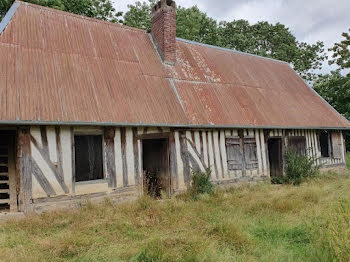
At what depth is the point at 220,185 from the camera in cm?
968

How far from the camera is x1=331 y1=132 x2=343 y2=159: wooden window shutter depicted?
552 inches

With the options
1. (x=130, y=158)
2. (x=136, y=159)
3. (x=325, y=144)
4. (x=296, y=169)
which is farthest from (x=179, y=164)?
(x=325, y=144)

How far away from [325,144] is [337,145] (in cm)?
55

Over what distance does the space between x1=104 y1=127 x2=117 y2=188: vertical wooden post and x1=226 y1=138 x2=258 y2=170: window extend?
159 inches

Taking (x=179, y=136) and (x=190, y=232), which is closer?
(x=190, y=232)

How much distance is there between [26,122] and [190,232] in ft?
13.5

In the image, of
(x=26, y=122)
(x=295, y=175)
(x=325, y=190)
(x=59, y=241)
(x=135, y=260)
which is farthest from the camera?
(x=295, y=175)

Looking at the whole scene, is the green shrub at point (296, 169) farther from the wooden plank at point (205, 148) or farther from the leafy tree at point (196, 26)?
the leafy tree at point (196, 26)

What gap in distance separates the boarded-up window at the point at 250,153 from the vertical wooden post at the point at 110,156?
488 cm

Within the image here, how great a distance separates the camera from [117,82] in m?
8.80

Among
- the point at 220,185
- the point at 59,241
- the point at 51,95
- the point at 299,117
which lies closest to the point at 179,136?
the point at 220,185

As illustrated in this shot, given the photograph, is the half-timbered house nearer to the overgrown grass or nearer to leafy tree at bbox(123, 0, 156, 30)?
the overgrown grass

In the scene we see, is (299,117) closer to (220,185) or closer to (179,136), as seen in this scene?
(220,185)

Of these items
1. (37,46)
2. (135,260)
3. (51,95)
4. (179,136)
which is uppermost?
(37,46)
